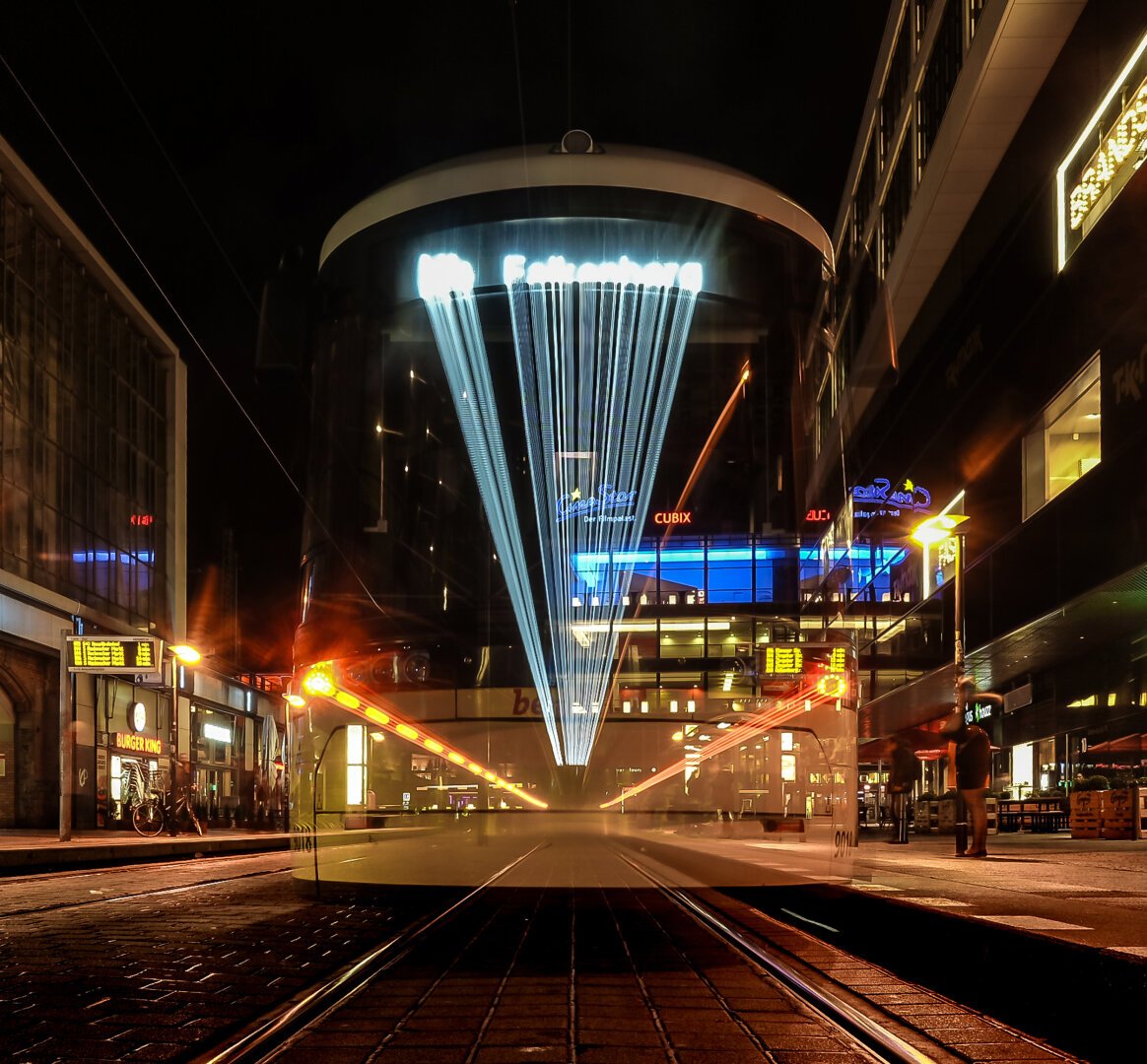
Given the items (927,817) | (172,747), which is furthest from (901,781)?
(172,747)

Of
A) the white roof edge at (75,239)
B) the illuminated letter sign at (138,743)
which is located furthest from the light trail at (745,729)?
the illuminated letter sign at (138,743)

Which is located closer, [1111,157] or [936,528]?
[936,528]

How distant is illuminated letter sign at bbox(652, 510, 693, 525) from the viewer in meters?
44.0

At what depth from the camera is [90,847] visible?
21375 millimetres

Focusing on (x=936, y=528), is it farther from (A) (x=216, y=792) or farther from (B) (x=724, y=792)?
(A) (x=216, y=792)

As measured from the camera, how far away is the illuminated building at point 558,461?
496 inches

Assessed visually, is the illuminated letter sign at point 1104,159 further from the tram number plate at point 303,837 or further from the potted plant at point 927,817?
the tram number plate at point 303,837

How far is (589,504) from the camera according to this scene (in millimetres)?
39031

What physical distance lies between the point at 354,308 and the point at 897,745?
86.4ft

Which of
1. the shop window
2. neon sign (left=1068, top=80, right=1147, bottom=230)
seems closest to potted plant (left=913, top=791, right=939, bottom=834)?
the shop window

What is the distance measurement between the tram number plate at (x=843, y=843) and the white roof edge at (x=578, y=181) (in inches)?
1593

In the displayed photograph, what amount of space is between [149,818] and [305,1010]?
1045 inches

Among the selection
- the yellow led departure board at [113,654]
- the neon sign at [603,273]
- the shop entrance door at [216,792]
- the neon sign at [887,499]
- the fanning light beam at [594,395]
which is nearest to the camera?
the yellow led departure board at [113,654]

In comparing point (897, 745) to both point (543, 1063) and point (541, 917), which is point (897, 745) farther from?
point (543, 1063)
